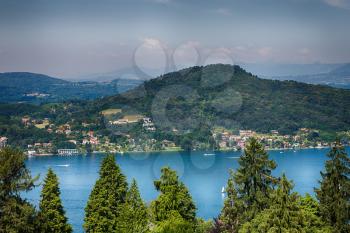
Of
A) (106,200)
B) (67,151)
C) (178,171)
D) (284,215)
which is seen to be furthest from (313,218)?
(67,151)

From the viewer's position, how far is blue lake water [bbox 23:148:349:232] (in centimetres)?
7062

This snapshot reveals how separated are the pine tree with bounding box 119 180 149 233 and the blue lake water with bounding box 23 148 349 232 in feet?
97.2

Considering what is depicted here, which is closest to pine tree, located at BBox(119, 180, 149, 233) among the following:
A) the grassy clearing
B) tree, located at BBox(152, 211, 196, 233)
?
tree, located at BBox(152, 211, 196, 233)

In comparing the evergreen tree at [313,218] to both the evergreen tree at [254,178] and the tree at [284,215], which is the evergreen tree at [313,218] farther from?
the evergreen tree at [254,178]

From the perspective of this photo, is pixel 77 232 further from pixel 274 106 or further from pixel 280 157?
pixel 274 106

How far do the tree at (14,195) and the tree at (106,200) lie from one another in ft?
13.2

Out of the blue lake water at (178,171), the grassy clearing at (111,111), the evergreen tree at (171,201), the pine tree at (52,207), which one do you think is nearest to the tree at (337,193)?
the evergreen tree at (171,201)

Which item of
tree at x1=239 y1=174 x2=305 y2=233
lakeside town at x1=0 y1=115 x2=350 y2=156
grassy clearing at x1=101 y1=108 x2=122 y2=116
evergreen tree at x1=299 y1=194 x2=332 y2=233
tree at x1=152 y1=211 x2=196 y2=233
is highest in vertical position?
grassy clearing at x1=101 y1=108 x2=122 y2=116

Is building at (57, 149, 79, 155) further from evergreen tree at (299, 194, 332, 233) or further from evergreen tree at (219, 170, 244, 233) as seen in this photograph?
evergreen tree at (299, 194, 332, 233)

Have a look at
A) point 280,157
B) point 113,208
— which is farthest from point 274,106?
point 113,208

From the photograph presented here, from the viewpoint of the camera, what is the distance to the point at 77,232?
50.1m

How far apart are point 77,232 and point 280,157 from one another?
8040cm

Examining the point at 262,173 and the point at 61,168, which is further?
the point at 61,168

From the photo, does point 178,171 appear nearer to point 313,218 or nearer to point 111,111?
point 313,218
